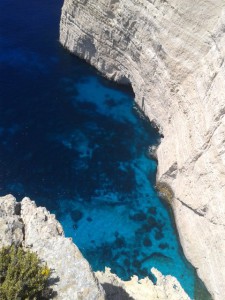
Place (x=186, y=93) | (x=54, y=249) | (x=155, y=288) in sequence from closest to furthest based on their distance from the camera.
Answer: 1. (x=54, y=249)
2. (x=155, y=288)
3. (x=186, y=93)

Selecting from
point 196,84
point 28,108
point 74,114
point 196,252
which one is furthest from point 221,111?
point 28,108

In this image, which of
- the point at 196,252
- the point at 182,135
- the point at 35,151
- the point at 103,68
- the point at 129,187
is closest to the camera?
the point at 196,252

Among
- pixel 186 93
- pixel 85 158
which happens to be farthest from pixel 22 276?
pixel 186 93

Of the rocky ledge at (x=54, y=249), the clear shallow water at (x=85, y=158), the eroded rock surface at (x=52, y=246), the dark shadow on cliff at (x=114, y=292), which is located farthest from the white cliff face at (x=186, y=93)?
the eroded rock surface at (x=52, y=246)

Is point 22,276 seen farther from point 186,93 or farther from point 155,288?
point 186,93

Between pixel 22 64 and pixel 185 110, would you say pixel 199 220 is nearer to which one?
pixel 185 110

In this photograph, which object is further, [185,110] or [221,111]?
[185,110]

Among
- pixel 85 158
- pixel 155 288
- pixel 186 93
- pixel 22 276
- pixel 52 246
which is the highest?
pixel 22 276
